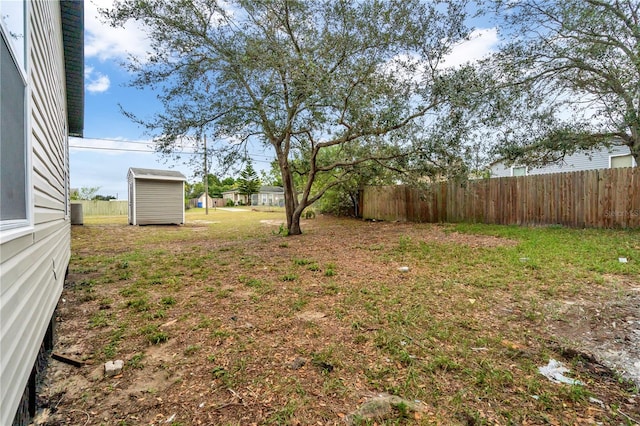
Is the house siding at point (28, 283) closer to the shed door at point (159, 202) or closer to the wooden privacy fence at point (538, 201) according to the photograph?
the wooden privacy fence at point (538, 201)

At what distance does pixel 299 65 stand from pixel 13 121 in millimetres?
5142

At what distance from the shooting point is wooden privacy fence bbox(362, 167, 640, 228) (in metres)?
7.11

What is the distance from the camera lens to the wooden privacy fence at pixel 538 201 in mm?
7115

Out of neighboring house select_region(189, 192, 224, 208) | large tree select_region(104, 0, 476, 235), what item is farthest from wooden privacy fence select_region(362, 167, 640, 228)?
neighboring house select_region(189, 192, 224, 208)

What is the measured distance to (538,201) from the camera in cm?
845

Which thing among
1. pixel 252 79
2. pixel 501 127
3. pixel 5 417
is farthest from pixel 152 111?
pixel 501 127

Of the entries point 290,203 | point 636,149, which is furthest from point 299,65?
point 636,149

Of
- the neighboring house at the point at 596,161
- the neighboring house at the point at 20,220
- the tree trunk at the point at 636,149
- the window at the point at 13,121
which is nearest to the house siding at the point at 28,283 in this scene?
the neighboring house at the point at 20,220

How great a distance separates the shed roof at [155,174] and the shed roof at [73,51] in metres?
5.36

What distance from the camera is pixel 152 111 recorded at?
6.98 metres

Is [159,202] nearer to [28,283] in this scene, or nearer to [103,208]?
[28,283]

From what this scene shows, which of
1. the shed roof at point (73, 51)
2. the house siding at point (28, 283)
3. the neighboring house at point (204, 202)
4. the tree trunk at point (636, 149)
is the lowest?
the house siding at point (28, 283)

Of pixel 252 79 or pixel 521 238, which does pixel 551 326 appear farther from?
pixel 252 79

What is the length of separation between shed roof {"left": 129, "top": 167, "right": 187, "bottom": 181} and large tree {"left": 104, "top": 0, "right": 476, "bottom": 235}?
6424 millimetres
